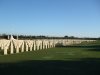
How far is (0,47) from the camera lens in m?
26.7

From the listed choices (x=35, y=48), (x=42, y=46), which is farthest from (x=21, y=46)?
(x=42, y=46)

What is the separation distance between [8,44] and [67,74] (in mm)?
14990

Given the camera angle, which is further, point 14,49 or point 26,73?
point 14,49

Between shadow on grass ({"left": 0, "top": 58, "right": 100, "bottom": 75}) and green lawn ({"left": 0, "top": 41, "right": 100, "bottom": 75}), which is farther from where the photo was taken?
green lawn ({"left": 0, "top": 41, "right": 100, "bottom": 75})

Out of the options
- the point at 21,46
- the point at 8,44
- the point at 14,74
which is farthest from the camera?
the point at 21,46

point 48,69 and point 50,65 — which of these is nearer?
point 48,69

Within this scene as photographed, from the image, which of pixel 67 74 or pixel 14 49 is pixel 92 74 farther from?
pixel 14 49

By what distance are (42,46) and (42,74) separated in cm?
2820

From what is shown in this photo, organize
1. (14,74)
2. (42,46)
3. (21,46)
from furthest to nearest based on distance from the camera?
(42,46) < (21,46) < (14,74)

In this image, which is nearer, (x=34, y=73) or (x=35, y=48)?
(x=34, y=73)

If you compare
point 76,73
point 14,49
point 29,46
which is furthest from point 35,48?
point 76,73

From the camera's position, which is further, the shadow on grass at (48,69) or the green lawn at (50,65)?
the green lawn at (50,65)

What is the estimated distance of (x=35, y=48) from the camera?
36.2 meters

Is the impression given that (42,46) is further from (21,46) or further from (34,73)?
(34,73)
